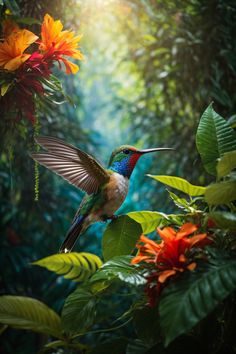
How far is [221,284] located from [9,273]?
2327 millimetres

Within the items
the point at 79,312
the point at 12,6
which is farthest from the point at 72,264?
the point at 12,6

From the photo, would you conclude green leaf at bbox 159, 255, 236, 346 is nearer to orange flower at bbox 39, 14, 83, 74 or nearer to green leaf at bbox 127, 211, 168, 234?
green leaf at bbox 127, 211, 168, 234

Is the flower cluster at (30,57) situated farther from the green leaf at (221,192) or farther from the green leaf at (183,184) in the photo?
the green leaf at (221,192)


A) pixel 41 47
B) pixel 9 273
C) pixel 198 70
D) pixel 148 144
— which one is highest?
pixel 41 47

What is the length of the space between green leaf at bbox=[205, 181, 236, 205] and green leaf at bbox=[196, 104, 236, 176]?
5.8 inches

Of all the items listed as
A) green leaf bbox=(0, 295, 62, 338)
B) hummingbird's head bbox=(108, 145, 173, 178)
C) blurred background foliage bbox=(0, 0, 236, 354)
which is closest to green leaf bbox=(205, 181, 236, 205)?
hummingbird's head bbox=(108, 145, 173, 178)

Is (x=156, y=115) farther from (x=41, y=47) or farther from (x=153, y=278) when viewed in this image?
(x=153, y=278)

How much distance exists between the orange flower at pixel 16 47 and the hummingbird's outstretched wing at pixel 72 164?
0.18m

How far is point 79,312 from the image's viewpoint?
1.17m

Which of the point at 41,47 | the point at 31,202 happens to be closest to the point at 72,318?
the point at 41,47

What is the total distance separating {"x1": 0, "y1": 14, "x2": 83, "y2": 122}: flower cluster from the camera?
109cm

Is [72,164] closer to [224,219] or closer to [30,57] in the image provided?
[30,57]

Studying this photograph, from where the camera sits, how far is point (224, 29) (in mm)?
1998

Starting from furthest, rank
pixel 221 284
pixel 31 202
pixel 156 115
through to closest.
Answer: pixel 156 115, pixel 31 202, pixel 221 284
